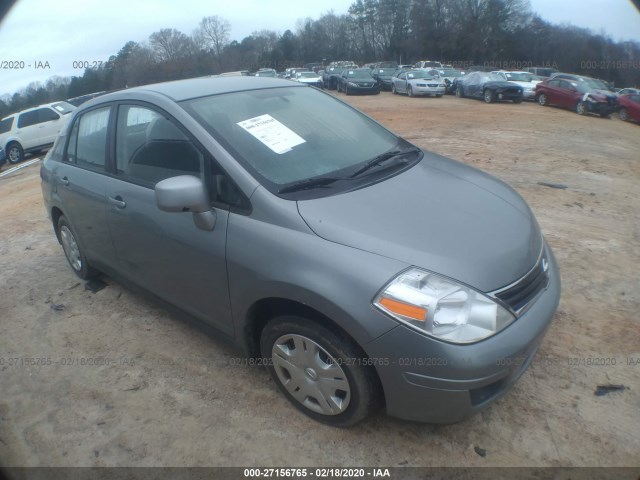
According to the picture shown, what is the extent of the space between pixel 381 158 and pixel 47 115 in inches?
662

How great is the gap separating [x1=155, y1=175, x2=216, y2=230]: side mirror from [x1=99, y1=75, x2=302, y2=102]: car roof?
751 millimetres

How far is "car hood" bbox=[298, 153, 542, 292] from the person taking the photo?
2121 millimetres

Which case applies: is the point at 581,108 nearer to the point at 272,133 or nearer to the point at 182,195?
the point at 272,133

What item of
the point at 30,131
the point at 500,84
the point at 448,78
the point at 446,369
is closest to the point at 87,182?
the point at 446,369

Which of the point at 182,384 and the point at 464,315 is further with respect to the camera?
the point at 182,384

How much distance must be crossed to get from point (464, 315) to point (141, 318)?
106 inches

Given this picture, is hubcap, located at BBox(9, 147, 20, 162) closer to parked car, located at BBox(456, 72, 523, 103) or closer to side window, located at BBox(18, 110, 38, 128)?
side window, located at BBox(18, 110, 38, 128)

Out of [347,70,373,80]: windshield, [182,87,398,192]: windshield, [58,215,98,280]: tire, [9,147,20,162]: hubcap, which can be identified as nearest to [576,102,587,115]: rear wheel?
[347,70,373,80]: windshield

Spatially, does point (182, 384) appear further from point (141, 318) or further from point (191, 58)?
point (191, 58)

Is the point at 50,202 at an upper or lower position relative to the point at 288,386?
upper

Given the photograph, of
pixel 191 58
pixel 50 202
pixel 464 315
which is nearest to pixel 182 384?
pixel 464 315

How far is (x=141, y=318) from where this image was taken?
12.2ft

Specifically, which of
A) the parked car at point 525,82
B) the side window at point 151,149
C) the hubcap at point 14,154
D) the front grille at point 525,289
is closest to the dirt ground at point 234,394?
the front grille at point 525,289

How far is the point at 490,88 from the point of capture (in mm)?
20375
